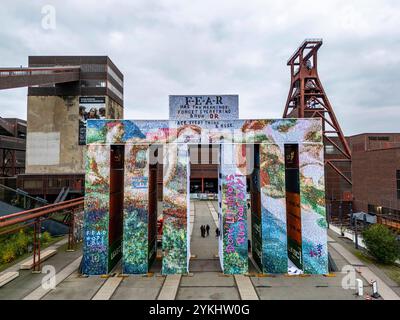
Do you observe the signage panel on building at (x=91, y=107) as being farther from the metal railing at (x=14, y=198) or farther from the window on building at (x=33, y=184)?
the metal railing at (x=14, y=198)

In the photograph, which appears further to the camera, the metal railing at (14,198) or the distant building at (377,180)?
the distant building at (377,180)

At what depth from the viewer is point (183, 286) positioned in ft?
56.7

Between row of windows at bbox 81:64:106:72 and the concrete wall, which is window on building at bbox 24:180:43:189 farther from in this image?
row of windows at bbox 81:64:106:72

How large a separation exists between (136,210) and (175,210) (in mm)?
2848

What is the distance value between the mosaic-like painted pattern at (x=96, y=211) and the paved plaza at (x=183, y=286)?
3.56ft

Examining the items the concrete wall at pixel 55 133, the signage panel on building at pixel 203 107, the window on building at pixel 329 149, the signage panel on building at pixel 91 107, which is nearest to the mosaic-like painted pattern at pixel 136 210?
the signage panel on building at pixel 203 107

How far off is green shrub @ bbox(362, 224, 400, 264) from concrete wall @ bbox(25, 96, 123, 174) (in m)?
47.5

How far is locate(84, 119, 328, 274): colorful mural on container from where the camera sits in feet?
62.0

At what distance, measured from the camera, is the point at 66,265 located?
70.5ft

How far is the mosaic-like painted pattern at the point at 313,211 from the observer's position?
61.7 feet

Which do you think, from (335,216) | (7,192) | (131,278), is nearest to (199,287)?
(131,278)

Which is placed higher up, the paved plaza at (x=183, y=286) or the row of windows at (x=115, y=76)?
the row of windows at (x=115, y=76)

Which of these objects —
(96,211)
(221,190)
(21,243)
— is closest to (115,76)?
(21,243)

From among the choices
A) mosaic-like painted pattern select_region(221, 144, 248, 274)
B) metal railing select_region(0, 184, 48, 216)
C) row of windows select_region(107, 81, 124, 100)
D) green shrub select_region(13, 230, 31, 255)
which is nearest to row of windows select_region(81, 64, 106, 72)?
row of windows select_region(107, 81, 124, 100)
